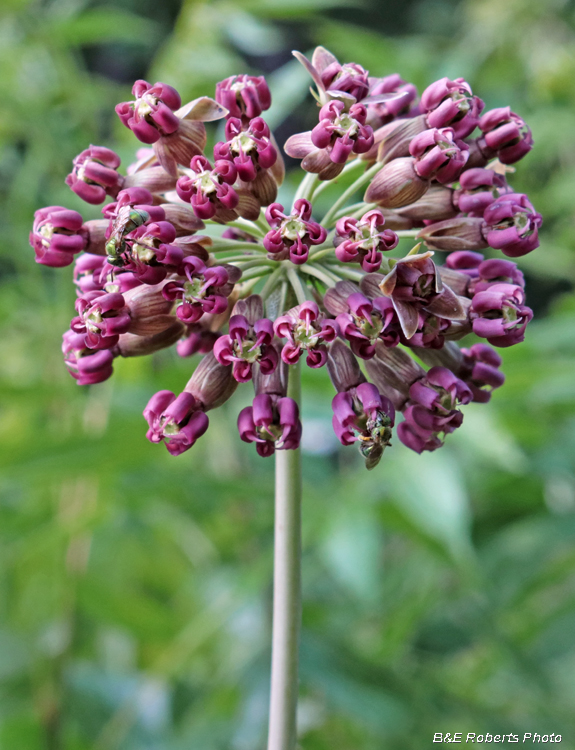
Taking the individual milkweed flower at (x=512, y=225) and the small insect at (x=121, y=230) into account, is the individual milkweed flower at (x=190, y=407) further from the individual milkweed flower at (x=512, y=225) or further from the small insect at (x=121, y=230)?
the individual milkweed flower at (x=512, y=225)

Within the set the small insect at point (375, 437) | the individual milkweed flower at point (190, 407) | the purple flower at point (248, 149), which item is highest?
the purple flower at point (248, 149)

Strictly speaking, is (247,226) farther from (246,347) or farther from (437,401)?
(437,401)

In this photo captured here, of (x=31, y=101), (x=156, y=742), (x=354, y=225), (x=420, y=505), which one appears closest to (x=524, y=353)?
(x=420, y=505)

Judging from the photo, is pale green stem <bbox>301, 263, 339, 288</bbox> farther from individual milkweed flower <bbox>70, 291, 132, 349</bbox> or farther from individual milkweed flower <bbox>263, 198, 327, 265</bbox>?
individual milkweed flower <bbox>70, 291, 132, 349</bbox>

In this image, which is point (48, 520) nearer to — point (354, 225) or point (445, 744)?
point (445, 744)

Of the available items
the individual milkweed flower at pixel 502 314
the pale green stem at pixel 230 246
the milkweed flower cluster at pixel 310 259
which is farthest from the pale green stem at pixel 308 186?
the individual milkweed flower at pixel 502 314

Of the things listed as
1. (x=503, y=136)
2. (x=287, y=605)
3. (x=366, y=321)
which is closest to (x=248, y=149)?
(x=366, y=321)
